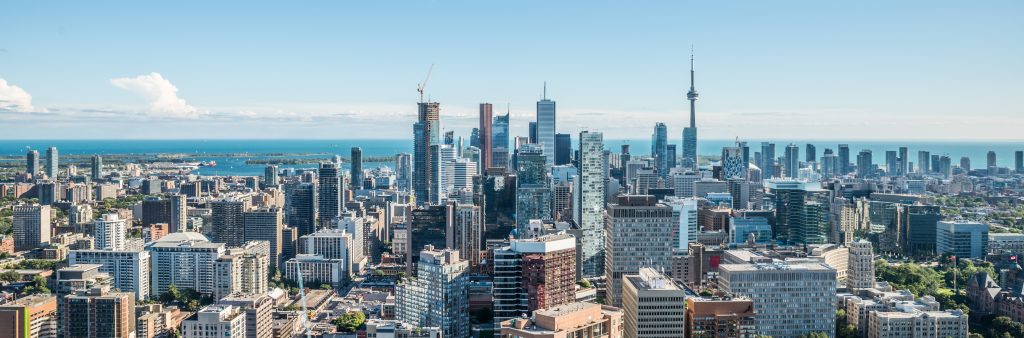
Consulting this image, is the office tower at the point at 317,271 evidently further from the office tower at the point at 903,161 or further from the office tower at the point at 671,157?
the office tower at the point at 903,161

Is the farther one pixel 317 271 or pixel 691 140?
pixel 691 140

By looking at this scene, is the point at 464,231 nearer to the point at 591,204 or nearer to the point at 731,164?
the point at 591,204

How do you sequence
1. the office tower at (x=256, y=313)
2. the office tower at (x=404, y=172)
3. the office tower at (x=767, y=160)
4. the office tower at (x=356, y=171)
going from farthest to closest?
the office tower at (x=767, y=160), the office tower at (x=404, y=172), the office tower at (x=356, y=171), the office tower at (x=256, y=313)

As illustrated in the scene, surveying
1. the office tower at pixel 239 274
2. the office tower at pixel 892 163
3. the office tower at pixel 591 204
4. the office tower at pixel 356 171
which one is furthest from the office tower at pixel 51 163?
the office tower at pixel 892 163

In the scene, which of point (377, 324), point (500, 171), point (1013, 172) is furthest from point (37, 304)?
point (1013, 172)

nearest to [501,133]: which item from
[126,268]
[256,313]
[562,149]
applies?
[562,149]

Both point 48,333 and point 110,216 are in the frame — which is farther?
Answer: point 110,216

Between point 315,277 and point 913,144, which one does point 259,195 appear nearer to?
point 315,277
